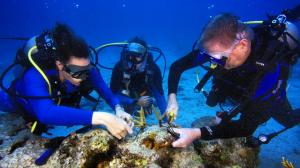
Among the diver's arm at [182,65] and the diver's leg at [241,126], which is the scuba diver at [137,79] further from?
the diver's leg at [241,126]

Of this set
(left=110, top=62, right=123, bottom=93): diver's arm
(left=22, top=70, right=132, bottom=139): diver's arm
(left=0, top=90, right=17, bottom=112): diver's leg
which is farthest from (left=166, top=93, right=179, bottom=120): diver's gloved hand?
(left=110, top=62, right=123, bottom=93): diver's arm

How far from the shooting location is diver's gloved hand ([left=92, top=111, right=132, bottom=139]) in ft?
9.66

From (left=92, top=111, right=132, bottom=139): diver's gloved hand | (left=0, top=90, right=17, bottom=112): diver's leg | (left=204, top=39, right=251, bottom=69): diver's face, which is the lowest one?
(left=0, top=90, right=17, bottom=112): diver's leg

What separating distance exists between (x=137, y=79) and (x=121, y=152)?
176 inches

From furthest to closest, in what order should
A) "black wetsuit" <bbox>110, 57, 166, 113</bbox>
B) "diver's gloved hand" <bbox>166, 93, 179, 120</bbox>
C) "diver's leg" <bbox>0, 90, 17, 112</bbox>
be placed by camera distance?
"black wetsuit" <bbox>110, 57, 166, 113</bbox>, "diver's leg" <bbox>0, 90, 17, 112</bbox>, "diver's gloved hand" <bbox>166, 93, 179, 120</bbox>

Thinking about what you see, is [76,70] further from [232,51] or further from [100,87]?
[232,51]

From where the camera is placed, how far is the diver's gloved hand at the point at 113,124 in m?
2.94

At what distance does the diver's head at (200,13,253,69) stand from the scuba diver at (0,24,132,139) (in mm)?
1553

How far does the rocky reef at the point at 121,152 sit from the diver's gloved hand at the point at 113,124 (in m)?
0.07

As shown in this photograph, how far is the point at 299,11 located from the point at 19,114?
6.09 m

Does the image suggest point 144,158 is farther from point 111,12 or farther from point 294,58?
point 111,12

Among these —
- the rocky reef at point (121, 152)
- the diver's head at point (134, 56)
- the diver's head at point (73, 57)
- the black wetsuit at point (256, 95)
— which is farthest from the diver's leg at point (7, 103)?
the black wetsuit at point (256, 95)

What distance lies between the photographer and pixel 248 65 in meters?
3.66

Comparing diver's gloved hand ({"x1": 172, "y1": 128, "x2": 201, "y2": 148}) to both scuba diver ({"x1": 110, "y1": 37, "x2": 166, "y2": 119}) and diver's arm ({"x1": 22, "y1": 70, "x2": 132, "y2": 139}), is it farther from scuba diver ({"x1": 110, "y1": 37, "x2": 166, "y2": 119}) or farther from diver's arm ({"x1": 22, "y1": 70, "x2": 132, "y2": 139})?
scuba diver ({"x1": 110, "y1": 37, "x2": 166, "y2": 119})
